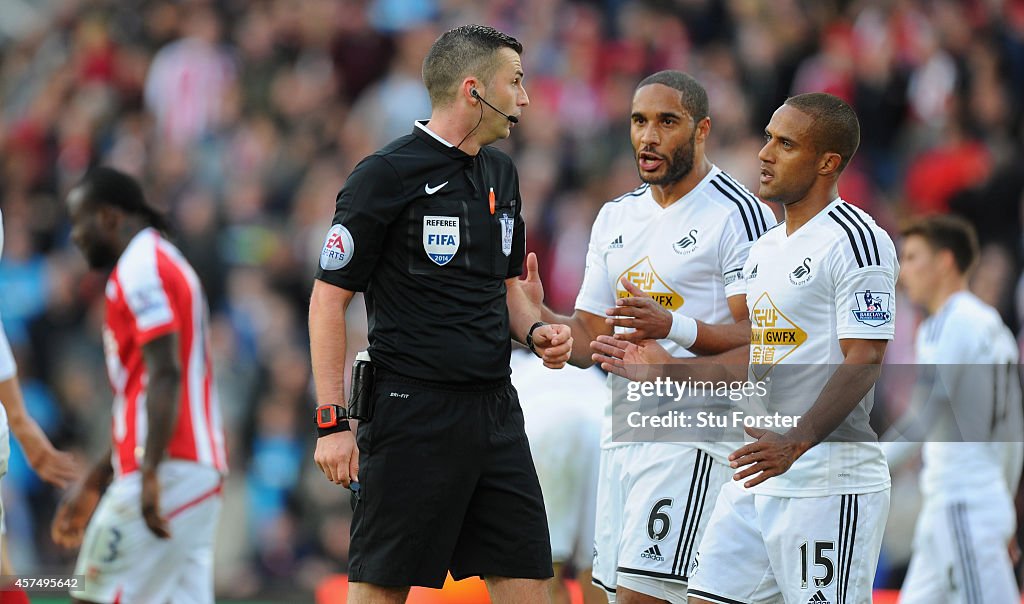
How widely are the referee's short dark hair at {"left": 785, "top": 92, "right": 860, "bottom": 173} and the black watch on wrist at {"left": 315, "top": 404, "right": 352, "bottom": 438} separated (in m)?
2.24

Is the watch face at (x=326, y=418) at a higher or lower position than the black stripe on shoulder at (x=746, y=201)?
lower

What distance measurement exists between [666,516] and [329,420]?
1.84 m

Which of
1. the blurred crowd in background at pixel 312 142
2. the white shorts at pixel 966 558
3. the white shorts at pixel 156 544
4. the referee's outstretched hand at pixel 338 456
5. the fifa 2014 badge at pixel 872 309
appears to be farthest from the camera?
the blurred crowd in background at pixel 312 142

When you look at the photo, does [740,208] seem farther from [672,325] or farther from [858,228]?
[858,228]

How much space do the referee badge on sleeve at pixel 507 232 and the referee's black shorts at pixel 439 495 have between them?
0.60 metres

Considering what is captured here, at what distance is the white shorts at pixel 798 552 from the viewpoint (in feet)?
19.3

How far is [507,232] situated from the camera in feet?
19.9

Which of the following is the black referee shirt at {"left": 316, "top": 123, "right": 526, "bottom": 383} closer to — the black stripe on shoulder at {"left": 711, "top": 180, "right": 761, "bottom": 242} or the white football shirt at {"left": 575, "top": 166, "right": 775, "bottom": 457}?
the white football shirt at {"left": 575, "top": 166, "right": 775, "bottom": 457}

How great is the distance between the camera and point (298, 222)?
1402 cm

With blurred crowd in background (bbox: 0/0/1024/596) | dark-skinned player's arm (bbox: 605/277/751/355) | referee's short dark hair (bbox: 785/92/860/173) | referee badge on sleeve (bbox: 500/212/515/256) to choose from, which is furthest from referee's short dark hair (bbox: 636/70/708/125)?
blurred crowd in background (bbox: 0/0/1024/596)

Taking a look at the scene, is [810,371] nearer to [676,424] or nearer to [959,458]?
[676,424]

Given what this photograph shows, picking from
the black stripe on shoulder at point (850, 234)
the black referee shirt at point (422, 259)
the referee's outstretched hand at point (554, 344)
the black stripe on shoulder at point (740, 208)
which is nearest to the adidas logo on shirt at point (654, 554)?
the referee's outstretched hand at point (554, 344)

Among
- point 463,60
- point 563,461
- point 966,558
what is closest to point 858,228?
point 463,60

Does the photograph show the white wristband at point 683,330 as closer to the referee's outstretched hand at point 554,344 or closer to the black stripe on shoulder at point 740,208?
the black stripe on shoulder at point 740,208
